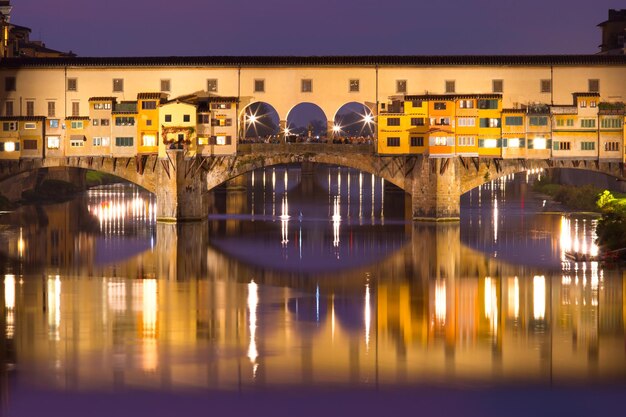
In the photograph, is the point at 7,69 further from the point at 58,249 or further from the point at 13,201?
the point at 58,249

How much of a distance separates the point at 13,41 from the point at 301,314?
5312 centimetres

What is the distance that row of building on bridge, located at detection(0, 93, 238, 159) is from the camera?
5791cm

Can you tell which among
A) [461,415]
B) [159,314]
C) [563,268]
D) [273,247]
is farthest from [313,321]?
[273,247]

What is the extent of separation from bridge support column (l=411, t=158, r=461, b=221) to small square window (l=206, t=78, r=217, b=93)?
1145cm

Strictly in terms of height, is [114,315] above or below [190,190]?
below

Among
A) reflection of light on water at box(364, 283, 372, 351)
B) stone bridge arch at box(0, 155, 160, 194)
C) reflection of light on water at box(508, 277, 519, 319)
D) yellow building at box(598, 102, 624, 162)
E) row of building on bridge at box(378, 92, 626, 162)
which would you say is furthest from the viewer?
stone bridge arch at box(0, 155, 160, 194)

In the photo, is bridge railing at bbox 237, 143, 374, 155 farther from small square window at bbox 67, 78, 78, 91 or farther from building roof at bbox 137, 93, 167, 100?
small square window at bbox 67, 78, 78, 91

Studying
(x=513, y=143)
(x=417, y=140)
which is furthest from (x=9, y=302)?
(x=513, y=143)

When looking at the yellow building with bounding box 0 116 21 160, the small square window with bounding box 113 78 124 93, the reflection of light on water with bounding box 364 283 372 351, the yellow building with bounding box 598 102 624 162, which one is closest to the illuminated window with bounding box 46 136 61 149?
the yellow building with bounding box 0 116 21 160

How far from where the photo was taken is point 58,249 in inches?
1823

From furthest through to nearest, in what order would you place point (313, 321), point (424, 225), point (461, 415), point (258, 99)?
point (258, 99), point (424, 225), point (313, 321), point (461, 415)

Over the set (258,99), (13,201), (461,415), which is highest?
(258,99)

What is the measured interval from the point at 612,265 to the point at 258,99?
1005 inches

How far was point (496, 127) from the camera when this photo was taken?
191ft
